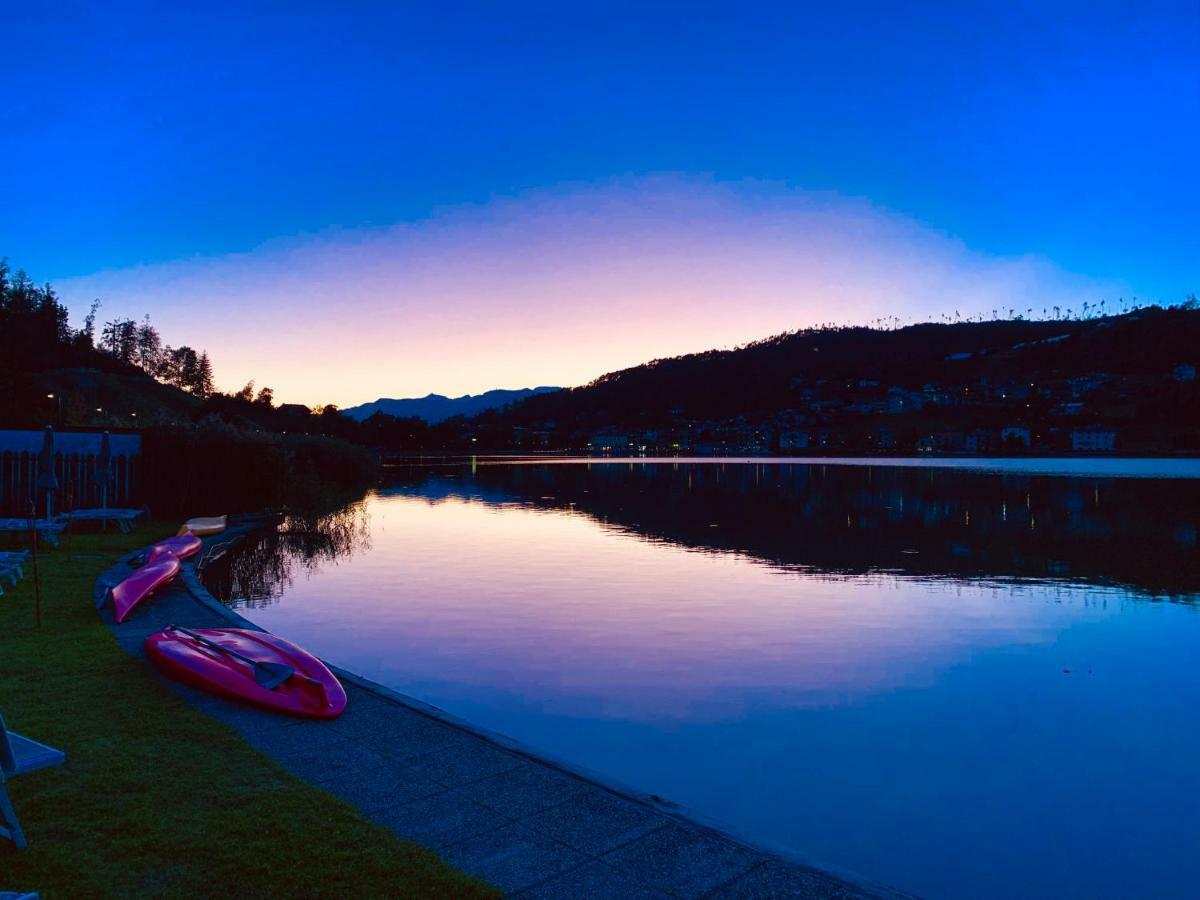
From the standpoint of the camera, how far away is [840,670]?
1259cm

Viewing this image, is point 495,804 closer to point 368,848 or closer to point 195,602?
point 368,848

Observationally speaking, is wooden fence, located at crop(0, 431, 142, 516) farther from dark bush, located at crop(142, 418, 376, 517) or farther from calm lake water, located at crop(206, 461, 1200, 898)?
calm lake water, located at crop(206, 461, 1200, 898)

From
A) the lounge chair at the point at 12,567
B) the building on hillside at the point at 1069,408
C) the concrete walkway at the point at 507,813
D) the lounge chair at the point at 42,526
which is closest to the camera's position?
the concrete walkway at the point at 507,813

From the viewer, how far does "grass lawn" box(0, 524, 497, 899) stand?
4.77m

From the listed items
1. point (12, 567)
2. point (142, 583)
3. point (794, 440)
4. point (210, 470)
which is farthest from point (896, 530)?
point (794, 440)

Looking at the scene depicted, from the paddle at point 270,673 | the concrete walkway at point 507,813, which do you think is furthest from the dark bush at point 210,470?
the concrete walkway at point 507,813

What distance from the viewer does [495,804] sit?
6.09 metres

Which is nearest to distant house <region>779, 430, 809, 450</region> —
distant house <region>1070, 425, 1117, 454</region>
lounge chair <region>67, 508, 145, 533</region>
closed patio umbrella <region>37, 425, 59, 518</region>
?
distant house <region>1070, 425, 1117, 454</region>

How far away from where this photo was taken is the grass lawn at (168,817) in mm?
4770

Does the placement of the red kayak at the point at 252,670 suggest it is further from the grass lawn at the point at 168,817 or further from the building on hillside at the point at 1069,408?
the building on hillside at the point at 1069,408

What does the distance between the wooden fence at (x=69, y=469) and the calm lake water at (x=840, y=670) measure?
16.3 ft

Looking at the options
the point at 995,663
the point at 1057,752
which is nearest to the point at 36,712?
the point at 1057,752

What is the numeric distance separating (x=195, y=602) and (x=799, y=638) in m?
10.1

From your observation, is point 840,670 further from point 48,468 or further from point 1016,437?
point 1016,437
